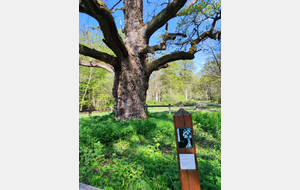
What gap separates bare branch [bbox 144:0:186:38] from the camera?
8.72 ft

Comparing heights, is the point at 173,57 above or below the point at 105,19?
below

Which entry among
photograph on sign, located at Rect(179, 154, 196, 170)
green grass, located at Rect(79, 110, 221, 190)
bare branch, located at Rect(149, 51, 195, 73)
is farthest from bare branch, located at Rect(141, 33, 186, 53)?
photograph on sign, located at Rect(179, 154, 196, 170)

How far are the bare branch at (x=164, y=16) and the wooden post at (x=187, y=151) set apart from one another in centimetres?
261

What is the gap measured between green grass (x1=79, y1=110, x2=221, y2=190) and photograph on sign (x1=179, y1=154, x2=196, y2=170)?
0.46m

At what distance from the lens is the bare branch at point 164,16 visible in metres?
2.66

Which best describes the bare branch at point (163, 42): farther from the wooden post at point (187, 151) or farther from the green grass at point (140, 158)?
the wooden post at point (187, 151)

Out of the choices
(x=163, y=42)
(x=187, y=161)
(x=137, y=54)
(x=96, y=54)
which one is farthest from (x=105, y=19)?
(x=187, y=161)

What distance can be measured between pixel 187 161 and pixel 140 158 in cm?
105

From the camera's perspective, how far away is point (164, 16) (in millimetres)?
3012

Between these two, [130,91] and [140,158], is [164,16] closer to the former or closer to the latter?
[130,91]

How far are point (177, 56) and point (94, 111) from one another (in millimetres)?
5581
